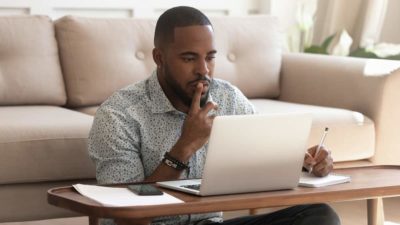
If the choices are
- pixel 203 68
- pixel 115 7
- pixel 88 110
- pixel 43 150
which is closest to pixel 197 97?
pixel 203 68

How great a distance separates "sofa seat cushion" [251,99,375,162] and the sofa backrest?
1.06 ft

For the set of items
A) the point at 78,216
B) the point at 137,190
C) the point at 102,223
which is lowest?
the point at 78,216

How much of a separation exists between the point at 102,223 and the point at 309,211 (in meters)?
0.46

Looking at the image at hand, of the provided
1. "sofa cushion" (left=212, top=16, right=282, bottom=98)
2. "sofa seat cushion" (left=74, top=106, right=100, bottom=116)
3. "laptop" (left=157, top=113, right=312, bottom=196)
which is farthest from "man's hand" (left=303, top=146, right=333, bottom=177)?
"sofa cushion" (left=212, top=16, right=282, bottom=98)

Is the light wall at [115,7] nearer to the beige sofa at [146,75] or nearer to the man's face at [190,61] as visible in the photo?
the beige sofa at [146,75]

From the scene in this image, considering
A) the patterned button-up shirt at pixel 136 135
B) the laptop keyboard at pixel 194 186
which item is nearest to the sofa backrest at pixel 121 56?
the patterned button-up shirt at pixel 136 135

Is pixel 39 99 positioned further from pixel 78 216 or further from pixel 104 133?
pixel 104 133

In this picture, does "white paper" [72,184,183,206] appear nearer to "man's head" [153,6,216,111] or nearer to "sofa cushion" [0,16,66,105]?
"man's head" [153,6,216,111]

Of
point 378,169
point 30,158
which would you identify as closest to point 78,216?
point 30,158

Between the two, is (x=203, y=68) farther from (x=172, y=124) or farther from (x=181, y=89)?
(x=172, y=124)

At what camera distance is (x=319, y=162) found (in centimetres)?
193

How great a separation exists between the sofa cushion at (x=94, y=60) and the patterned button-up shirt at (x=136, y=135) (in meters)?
1.07

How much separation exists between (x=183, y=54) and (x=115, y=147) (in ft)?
0.87

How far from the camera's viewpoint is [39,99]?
10.1 feet
